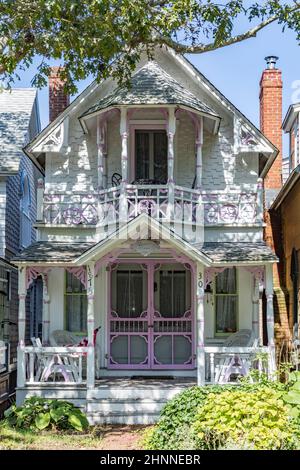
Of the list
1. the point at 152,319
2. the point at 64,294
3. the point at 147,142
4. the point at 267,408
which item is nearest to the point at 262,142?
the point at 147,142

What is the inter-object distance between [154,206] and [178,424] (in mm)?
6739

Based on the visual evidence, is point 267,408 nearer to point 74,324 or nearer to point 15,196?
point 74,324

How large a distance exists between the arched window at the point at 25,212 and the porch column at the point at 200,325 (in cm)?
782

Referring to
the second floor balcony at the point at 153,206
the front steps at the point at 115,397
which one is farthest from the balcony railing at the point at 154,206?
the front steps at the point at 115,397

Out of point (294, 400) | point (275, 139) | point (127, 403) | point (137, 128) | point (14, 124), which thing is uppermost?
point (14, 124)

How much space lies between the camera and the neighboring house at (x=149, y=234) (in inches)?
595

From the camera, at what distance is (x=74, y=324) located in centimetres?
1709

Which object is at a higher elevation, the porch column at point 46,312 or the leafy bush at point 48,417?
the porch column at point 46,312

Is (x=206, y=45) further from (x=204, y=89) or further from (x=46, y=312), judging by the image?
(x=46, y=312)

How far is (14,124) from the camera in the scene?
20.1 m

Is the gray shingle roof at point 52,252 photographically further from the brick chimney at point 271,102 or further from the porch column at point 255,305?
the brick chimney at point 271,102

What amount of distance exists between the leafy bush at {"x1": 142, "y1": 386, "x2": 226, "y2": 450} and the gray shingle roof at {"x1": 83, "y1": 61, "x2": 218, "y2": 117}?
752 centimetres

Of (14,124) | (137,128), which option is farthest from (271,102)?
(14,124)

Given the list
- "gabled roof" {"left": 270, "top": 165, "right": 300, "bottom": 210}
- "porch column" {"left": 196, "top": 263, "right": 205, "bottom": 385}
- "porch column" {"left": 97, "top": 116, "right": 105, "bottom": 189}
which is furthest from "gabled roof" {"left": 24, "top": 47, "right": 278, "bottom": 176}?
"porch column" {"left": 196, "top": 263, "right": 205, "bottom": 385}
